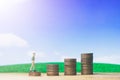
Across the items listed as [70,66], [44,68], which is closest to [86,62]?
[70,66]

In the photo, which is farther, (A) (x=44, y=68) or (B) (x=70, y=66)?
(A) (x=44, y=68)

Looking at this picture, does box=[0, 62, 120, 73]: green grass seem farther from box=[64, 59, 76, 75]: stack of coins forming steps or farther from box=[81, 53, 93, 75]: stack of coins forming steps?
box=[64, 59, 76, 75]: stack of coins forming steps

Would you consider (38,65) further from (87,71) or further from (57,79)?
(57,79)

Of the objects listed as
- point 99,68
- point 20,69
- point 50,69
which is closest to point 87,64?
point 50,69

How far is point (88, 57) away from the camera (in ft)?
96.7

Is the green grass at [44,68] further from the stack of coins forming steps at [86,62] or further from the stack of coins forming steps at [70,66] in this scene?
the stack of coins forming steps at [70,66]

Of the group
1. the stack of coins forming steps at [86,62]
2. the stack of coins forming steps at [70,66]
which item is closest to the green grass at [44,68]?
the stack of coins forming steps at [86,62]

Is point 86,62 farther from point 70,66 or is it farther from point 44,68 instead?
point 44,68

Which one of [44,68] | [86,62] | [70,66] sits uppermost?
[44,68]

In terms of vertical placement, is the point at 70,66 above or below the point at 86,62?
below

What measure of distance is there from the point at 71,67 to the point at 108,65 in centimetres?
1512

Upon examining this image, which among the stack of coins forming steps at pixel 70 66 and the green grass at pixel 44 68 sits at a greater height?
the green grass at pixel 44 68

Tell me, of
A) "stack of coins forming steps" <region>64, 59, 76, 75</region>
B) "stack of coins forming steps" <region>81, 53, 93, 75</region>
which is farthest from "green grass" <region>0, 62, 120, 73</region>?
"stack of coins forming steps" <region>64, 59, 76, 75</region>

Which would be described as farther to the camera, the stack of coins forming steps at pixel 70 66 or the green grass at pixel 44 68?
the green grass at pixel 44 68
